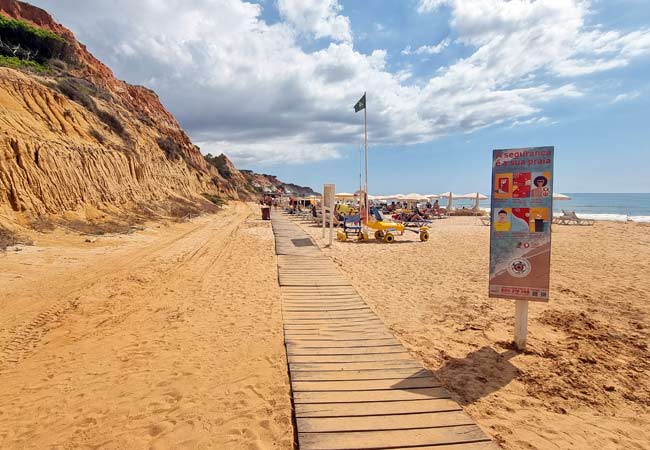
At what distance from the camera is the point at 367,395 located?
3.29 meters

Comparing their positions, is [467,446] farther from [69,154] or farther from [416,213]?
[416,213]

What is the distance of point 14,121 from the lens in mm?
13398

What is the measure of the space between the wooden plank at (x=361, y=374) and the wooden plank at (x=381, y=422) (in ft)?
2.09

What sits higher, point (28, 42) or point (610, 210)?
point (28, 42)

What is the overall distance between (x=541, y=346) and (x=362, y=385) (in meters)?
2.55

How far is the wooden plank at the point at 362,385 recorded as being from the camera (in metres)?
3.41

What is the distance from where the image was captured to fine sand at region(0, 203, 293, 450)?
113 inches

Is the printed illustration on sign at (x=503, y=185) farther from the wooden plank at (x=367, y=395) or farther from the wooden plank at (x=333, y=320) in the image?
the wooden plank at (x=333, y=320)

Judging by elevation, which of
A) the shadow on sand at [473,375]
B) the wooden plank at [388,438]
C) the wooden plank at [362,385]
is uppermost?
the wooden plank at [362,385]

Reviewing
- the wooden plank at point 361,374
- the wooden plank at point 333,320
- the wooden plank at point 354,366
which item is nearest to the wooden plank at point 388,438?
the wooden plank at point 361,374

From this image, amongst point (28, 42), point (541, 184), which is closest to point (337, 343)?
point (541, 184)

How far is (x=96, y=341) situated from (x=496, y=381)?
4.63 m

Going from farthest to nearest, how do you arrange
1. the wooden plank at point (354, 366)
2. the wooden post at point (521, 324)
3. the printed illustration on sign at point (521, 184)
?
the wooden post at point (521, 324), the printed illustration on sign at point (521, 184), the wooden plank at point (354, 366)

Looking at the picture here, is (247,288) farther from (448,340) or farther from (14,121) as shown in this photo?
(14,121)
